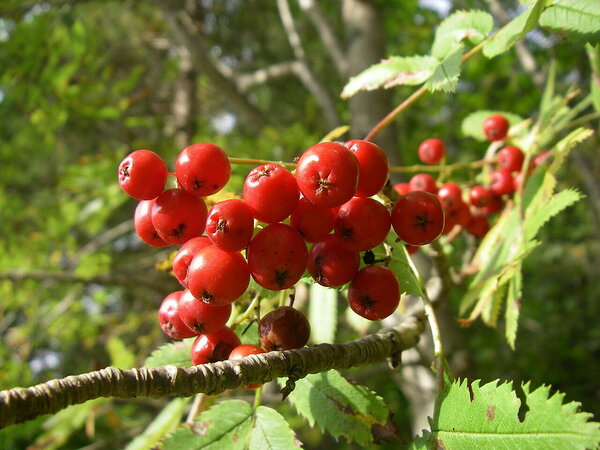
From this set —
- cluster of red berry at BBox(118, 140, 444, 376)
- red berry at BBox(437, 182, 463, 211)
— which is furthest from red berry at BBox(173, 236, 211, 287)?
red berry at BBox(437, 182, 463, 211)

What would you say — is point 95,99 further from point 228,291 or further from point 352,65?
point 228,291

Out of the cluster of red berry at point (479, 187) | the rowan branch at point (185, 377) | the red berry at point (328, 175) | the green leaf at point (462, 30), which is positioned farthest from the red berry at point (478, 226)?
the red berry at point (328, 175)

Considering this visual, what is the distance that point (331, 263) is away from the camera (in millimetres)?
1195

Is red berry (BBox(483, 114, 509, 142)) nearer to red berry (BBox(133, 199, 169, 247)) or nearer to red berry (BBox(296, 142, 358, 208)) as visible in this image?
red berry (BBox(296, 142, 358, 208))

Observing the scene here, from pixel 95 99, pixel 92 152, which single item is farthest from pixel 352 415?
pixel 92 152

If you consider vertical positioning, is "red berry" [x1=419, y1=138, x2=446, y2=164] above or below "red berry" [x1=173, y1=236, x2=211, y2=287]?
below

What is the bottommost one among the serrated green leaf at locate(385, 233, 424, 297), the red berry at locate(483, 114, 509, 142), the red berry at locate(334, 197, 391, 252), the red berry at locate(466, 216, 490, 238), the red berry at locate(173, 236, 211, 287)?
the red berry at locate(466, 216, 490, 238)

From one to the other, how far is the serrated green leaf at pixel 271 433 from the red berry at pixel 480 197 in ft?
4.06

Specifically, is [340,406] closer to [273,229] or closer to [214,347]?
[214,347]

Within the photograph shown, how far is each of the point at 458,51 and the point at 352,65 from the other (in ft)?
7.80

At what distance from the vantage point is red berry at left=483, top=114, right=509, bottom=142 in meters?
2.18

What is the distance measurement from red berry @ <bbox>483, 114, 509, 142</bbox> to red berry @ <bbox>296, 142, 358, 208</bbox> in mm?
1266

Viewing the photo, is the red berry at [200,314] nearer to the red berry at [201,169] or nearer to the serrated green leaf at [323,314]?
the red berry at [201,169]

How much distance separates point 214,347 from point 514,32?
3.82ft
